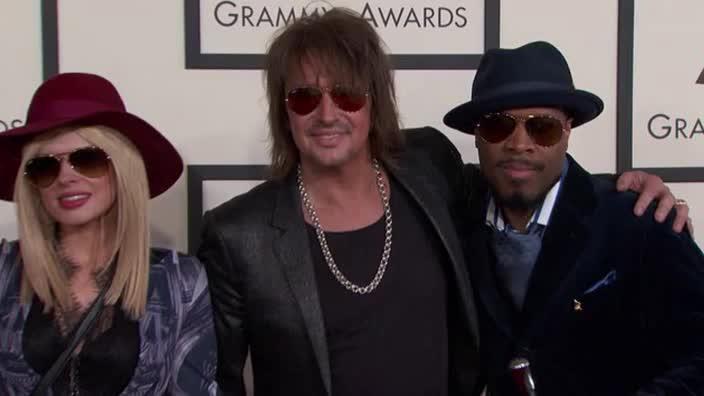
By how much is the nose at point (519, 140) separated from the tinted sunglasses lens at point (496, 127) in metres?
0.01

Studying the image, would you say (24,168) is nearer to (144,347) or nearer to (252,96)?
(144,347)

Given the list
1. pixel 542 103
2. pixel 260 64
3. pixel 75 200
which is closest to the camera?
pixel 75 200

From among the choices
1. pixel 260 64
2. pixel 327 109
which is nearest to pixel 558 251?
pixel 327 109

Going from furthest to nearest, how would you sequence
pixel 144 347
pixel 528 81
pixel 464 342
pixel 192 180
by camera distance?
pixel 192 180
pixel 464 342
pixel 528 81
pixel 144 347

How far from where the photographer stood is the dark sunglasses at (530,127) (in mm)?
1850

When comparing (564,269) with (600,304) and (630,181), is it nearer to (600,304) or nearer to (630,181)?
(600,304)

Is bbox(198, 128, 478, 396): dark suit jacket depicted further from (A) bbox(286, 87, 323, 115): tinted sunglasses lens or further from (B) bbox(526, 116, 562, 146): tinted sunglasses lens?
(B) bbox(526, 116, 562, 146): tinted sunglasses lens

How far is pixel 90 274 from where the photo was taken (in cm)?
179

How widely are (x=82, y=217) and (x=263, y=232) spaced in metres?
0.45

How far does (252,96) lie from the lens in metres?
2.61

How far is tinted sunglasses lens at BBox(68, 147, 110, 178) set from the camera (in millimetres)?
1711

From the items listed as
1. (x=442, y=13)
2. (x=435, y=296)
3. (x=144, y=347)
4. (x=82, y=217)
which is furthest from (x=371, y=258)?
(x=442, y=13)

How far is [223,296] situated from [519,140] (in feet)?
2.85

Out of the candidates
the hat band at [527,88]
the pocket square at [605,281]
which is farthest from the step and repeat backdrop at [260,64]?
the pocket square at [605,281]
